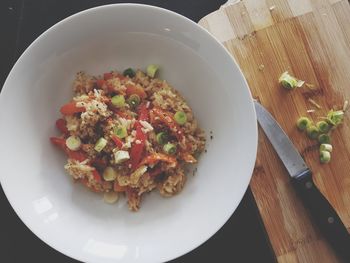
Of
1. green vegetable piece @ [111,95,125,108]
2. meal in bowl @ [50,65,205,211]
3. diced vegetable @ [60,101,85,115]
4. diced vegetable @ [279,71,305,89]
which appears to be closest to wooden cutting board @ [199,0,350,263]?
diced vegetable @ [279,71,305,89]

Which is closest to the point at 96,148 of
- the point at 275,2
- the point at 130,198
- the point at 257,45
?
the point at 130,198

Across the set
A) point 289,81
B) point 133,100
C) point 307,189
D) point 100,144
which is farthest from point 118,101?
point 307,189

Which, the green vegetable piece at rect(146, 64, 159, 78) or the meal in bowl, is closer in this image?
the meal in bowl

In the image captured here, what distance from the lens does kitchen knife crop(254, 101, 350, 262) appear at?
180 cm

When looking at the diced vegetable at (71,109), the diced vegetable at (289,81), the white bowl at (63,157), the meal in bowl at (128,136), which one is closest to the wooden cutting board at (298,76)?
the diced vegetable at (289,81)

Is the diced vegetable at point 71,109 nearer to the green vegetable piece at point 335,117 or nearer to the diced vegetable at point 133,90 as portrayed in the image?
the diced vegetable at point 133,90

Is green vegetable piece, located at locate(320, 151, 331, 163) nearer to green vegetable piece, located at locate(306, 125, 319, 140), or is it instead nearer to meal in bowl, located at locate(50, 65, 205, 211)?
green vegetable piece, located at locate(306, 125, 319, 140)

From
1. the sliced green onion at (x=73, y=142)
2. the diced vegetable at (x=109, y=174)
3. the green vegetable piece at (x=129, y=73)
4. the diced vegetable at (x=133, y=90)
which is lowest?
the diced vegetable at (x=109, y=174)

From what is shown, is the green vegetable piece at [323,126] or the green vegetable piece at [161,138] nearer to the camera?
the green vegetable piece at [161,138]

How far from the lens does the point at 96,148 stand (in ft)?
5.67

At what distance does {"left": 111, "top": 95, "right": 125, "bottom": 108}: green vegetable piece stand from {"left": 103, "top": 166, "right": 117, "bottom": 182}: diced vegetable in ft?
0.76

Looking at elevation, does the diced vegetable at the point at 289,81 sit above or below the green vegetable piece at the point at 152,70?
below

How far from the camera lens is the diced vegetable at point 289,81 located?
186 centimetres

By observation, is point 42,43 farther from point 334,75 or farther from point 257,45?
point 334,75
